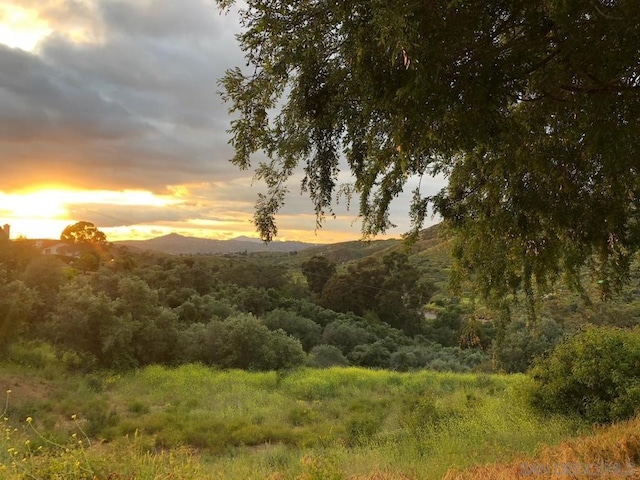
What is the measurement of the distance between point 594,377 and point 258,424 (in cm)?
931

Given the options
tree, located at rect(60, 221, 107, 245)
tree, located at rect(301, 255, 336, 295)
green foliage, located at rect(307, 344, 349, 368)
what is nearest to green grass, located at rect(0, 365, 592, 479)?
green foliage, located at rect(307, 344, 349, 368)

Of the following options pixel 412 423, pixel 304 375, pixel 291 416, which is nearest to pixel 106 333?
pixel 304 375

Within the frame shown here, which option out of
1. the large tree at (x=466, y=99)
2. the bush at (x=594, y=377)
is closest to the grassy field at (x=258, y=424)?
the bush at (x=594, y=377)

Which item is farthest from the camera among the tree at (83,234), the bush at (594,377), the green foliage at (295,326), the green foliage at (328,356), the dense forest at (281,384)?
the tree at (83,234)

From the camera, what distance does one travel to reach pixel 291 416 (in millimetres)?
14977

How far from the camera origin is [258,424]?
14.1m

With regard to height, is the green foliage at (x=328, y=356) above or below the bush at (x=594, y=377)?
below

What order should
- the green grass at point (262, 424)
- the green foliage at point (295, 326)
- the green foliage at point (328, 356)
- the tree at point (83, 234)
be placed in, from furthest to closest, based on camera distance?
1. the tree at point (83, 234)
2. the green foliage at point (295, 326)
3. the green foliage at point (328, 356)
4. the green grass at point (262, 424)

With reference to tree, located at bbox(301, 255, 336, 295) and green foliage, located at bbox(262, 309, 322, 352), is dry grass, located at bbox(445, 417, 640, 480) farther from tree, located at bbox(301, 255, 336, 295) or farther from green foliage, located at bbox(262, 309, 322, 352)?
tree, located at bbox(301, 255, 336, 295)

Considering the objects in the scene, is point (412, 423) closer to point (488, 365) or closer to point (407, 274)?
point (488, 365)

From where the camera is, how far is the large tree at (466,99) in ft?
13.2

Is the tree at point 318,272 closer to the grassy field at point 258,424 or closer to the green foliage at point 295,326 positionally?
the green foliage at point 295,326

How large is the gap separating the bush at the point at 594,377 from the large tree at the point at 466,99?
13.1ft

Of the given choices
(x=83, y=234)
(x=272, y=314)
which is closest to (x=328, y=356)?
(x=272, y=314)
